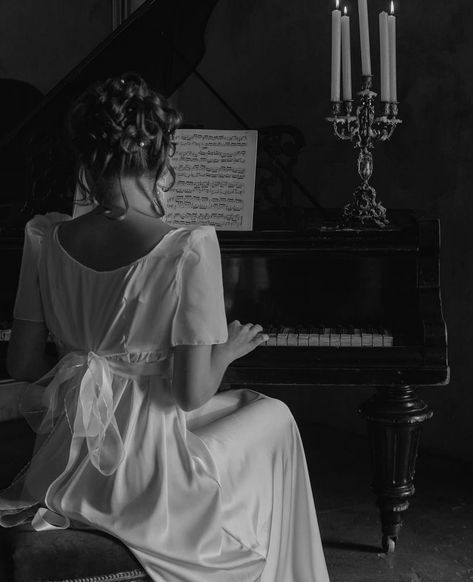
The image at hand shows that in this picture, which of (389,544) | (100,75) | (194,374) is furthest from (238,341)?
(100,75)

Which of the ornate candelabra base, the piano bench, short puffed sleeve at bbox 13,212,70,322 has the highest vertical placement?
the ornate candelabra base

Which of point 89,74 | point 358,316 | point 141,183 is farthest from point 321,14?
point 141,183

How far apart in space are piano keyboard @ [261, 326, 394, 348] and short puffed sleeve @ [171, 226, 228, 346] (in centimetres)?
87

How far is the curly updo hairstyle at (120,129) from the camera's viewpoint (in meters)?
1.75

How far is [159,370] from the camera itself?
185 centimetres

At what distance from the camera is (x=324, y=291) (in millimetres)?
2812

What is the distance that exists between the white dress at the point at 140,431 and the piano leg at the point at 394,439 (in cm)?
87

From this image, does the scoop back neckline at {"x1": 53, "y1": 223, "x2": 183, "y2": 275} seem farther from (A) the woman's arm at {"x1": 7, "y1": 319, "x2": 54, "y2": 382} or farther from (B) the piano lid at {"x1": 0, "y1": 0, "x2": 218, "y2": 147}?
(B) the piano lid at {"x1": 0, "y1": 0, "x2": 218, "y2": 147}

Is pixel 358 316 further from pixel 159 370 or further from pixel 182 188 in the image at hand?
pixel 159 370

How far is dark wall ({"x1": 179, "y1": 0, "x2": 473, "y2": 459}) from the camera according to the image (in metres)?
3.84

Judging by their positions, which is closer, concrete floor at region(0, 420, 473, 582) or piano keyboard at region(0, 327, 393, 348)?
piano keyboard at region(0, 327, 393, 348)

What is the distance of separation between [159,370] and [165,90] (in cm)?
181

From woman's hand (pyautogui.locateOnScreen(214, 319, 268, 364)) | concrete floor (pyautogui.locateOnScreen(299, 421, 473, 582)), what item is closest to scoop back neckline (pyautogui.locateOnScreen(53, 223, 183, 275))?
woman's hand (pyautogui.locateOnScreen(214, 319, 268, 364))

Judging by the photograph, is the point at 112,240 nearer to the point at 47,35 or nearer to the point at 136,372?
the point at 136,372
